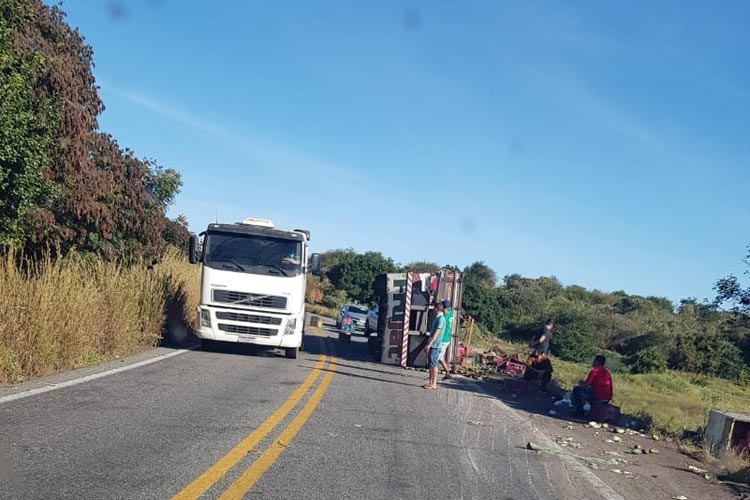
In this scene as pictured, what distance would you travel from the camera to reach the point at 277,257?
16516 millimetres

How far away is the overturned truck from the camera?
19.2 meters

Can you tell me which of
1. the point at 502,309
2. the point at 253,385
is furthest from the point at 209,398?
the point at 502,309

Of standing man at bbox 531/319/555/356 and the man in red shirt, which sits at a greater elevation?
standing man at bbox 531/319/555/356

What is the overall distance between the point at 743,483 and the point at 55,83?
13738mm

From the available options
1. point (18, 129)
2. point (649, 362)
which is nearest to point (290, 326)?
point (18, 129)

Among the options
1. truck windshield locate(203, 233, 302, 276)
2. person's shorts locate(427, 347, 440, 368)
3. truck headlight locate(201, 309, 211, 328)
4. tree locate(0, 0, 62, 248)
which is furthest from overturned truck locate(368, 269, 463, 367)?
tree locate(0, 0, 62, 248)

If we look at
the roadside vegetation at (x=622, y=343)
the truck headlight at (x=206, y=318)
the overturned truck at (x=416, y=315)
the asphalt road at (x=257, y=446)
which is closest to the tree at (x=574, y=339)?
the roadside vegetation at (x=622, y=343)

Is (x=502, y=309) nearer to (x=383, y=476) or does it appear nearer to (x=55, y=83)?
(x=55, y=83)

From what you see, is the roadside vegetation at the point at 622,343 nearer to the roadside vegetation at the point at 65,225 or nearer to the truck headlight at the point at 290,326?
the truck headlight at the point at 290,326

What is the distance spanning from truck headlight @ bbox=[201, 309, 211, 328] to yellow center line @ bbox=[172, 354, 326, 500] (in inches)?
222

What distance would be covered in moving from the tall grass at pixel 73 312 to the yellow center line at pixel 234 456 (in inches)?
143

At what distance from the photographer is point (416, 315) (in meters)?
19.6

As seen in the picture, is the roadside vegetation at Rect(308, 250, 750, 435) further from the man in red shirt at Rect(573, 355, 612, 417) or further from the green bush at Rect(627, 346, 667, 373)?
the man in red shirt at Rect(573, 355, 612, 417)

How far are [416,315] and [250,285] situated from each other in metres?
5.35
